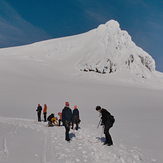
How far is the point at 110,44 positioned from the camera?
61.5 m

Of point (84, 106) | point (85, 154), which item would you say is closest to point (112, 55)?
point (84, 106)

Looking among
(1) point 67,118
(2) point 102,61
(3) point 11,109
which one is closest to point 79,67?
(2) point 102,61

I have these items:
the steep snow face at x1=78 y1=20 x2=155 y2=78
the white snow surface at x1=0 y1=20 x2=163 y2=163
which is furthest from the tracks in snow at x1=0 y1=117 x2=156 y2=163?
the steep snow face at x1=78 y1=20 x2=155 y2=78

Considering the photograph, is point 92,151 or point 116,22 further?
point 116,22

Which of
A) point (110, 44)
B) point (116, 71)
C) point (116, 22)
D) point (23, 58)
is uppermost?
point (116, 22)

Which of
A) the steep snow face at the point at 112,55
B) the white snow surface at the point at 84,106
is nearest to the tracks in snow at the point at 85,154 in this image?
the white snow surface at the point at 84,106

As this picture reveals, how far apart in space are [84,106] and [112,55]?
46169 millimetres

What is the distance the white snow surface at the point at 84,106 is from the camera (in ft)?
16.8

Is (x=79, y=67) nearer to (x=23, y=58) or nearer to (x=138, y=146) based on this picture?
(x=23, y=58)

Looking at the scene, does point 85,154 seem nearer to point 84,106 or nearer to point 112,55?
point 84,106

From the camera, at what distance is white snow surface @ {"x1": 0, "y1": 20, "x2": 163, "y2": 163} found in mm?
5117

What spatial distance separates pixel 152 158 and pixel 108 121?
207 centimetres

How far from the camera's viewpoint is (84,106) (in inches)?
716

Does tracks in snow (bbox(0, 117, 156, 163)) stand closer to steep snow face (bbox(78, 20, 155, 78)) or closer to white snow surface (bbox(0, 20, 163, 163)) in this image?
white snow surface (bbox(0, 20, 163, 163))
